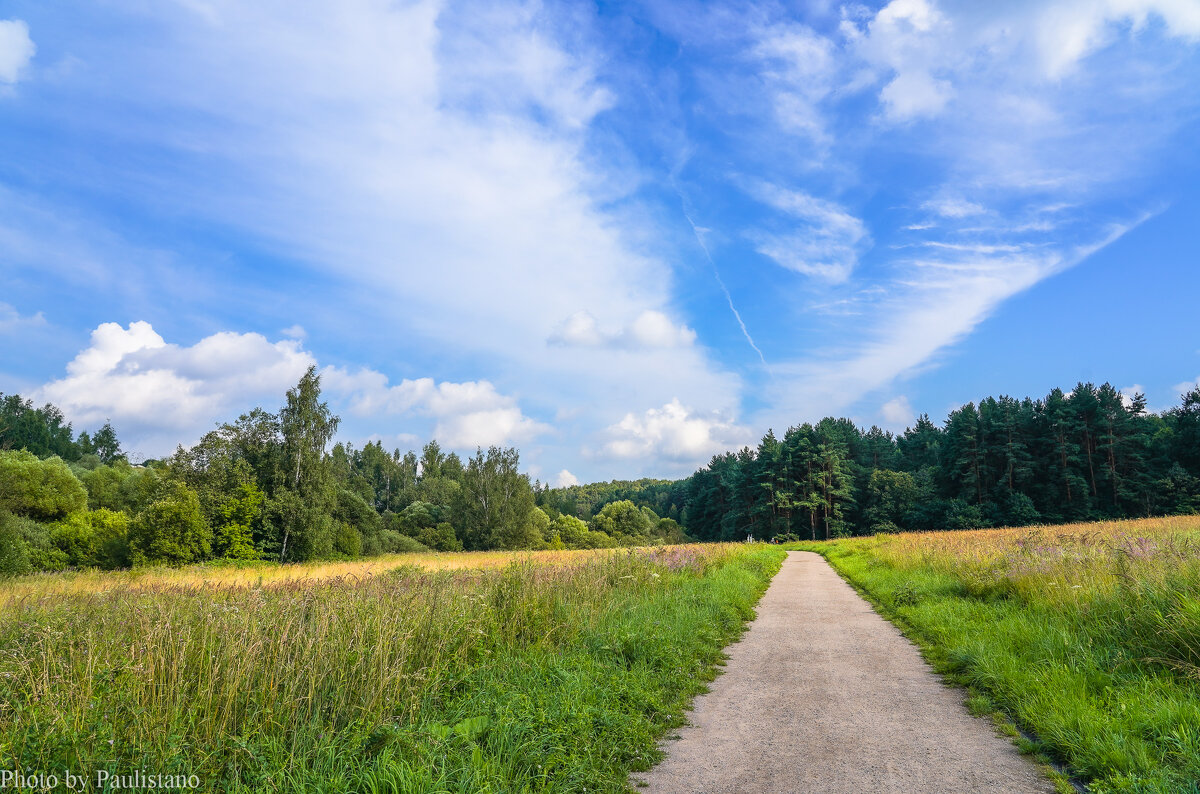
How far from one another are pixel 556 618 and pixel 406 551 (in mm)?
59820

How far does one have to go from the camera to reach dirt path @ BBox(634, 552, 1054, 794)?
14.0ft

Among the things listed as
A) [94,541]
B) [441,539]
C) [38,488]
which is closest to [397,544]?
[441,539]

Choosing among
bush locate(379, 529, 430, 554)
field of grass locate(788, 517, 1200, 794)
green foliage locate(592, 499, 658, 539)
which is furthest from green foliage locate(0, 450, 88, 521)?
field of grass locate(788, 517, 1200, 794)

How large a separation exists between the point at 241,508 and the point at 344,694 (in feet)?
151

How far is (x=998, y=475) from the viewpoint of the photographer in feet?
211

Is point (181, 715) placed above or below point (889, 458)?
below

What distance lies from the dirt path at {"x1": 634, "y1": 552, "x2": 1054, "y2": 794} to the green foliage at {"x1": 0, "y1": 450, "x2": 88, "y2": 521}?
60205mm

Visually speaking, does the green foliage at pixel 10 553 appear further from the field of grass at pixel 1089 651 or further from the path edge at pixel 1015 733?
the field of grass at pixel 1089 651

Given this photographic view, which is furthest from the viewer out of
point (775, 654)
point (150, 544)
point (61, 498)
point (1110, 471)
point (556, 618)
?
point (1110, 471)

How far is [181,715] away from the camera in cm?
394

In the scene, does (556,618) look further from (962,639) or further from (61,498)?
(61,498)

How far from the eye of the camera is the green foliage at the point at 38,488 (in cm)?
4591

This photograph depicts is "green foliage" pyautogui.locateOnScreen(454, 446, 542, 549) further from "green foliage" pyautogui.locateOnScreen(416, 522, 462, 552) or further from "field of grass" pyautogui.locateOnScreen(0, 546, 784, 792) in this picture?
"field of grass" pyautogui.locateOnScreen(0, 546, 784, 792)

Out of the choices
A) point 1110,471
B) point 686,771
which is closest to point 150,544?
point 686,771
